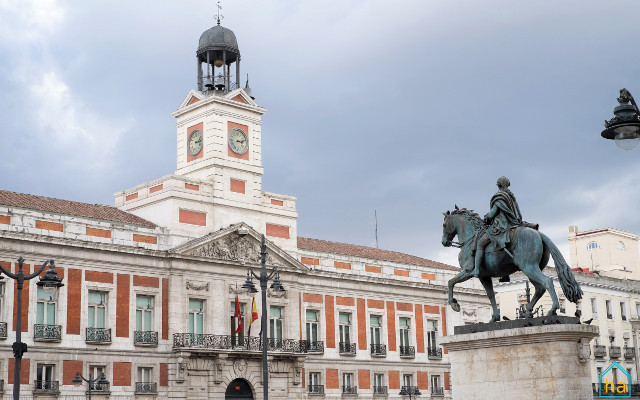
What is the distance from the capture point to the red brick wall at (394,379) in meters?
51.4

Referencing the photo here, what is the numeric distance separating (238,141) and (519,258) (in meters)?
34.2

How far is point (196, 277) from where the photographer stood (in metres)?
43.7

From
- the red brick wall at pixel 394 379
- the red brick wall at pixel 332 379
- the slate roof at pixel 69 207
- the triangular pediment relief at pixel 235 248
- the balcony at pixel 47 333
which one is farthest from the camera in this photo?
the red brick wall at pixel 394 379

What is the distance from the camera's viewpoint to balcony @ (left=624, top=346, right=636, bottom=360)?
6406cm

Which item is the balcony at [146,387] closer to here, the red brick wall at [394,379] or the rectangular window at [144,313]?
the rectangular window at [144,313]

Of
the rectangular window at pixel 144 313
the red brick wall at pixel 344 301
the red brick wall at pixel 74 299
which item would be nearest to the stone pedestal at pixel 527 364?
the red brick wall at pixel 74 299

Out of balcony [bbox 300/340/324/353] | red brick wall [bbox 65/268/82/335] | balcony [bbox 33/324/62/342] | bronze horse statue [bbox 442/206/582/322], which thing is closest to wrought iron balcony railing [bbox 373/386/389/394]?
balcony [bbox 300/340/324/353]

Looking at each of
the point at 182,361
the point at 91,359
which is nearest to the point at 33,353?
the point at 91,359

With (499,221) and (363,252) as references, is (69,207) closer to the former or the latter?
(363,252)

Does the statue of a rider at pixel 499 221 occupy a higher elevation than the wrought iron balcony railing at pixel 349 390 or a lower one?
higher

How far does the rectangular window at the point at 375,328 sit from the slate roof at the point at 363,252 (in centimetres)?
340

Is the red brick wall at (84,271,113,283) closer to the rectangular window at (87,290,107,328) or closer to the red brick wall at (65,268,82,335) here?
the red brick wall at (65,268,82,335)

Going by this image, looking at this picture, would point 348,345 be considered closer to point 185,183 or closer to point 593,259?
point 185,183

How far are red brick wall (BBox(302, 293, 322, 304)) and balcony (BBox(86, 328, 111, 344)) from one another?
11914 mm
